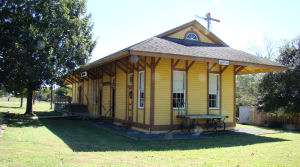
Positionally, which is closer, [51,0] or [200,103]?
[200,103]

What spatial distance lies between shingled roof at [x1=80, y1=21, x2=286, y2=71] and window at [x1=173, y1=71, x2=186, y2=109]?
127 cm

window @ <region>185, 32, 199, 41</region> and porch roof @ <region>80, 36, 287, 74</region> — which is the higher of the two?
window @ <region>185, 32, 199, 41</region>

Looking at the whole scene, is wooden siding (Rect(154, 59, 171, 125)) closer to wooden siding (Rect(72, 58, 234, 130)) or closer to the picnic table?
wooden siding (Rect(72, 58, 234, 130))

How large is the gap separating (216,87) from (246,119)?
8553 millimetres

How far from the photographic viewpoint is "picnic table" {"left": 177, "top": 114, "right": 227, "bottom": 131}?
1662 cm

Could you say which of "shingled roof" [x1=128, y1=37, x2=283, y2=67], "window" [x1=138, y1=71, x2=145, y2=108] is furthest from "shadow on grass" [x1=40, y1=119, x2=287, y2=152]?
"shingled roof" [x1=128, y1=37, x2=283, y2=67]

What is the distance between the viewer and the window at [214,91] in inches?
725

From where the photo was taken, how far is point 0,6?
939 inches

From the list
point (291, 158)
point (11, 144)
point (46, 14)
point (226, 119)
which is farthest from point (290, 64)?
point (11, 144)

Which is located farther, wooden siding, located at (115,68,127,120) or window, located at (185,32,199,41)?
window, located at (185,32,199,41)

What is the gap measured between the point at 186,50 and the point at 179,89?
1882 millimetres

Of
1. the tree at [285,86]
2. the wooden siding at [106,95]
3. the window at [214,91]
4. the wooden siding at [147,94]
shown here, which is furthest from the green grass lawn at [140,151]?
the tree at [285,86]

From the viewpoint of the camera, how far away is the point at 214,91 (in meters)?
18.5

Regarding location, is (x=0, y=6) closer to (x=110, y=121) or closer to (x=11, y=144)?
(x=110, y=121)
